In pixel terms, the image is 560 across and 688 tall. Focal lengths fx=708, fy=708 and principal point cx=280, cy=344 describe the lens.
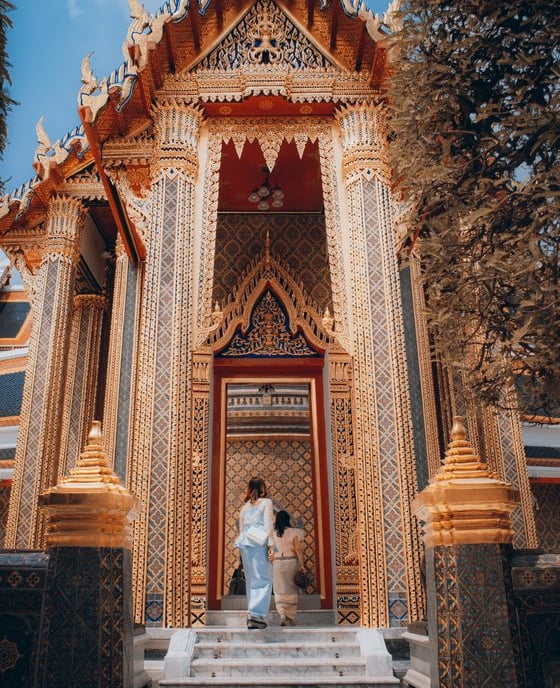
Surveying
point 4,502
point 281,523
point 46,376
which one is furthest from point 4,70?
point 4,502

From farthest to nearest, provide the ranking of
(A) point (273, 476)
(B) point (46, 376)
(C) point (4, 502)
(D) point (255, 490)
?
(C) point (4, 502)
(A) point (273, 476)
(B) point (46, 376)
(D) point (255, 490)

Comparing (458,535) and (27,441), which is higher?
(27,441)

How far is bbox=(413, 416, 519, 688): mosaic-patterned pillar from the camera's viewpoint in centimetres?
248

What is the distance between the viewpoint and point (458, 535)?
2635mm

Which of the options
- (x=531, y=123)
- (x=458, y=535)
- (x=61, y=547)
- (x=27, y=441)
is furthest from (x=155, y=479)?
(x=531, y=123)

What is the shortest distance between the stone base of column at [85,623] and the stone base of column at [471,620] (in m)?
1.16

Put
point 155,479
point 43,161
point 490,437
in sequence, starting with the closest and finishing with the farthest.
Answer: point 155,479, point 490,437, point 43,161

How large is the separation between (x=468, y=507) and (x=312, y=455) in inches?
157

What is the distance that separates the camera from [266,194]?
7613mm

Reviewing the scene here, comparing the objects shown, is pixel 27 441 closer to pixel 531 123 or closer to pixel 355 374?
pixel 355 374

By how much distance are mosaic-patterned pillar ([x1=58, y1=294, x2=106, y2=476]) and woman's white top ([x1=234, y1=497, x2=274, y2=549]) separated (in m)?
3.37

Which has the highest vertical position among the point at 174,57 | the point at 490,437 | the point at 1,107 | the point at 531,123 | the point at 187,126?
the point at 174,57

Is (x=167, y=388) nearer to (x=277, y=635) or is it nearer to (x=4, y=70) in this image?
(x=277, y=635)

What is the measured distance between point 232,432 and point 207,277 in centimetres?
329
